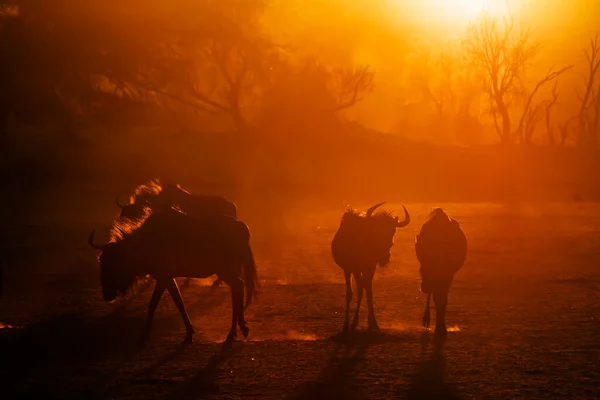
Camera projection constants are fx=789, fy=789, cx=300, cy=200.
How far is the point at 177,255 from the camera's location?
1062cm

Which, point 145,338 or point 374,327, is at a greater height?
point 374,327

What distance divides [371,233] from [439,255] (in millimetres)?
1010

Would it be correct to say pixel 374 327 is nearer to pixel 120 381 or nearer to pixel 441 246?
pixel 441 246

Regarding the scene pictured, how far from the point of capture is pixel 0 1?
35344mm

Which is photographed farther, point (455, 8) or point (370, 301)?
point (455, 8)

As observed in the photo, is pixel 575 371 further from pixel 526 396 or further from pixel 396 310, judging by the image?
pixel 396 310

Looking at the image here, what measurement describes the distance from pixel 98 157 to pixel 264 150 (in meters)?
9.56

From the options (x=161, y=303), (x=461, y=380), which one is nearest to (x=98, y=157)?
(x=161, y=303)

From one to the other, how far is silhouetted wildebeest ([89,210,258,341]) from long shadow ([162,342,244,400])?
1032mm

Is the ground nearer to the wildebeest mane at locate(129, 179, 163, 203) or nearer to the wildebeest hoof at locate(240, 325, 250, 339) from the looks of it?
the wildebeest hoof at locate(240, 325, 250, 339)

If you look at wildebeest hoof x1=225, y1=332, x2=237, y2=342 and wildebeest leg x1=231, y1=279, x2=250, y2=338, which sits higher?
wildebeest leg x1=231, y1=279, x2=250, y2=338

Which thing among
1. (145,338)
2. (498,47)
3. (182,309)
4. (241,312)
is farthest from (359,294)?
(498,47)

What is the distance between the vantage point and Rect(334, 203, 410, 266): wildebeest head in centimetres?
1102

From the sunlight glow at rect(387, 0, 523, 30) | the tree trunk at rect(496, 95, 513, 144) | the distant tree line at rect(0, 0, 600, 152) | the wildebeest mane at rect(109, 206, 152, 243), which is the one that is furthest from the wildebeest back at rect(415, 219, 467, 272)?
the sunlight glow at rect(387, 0, 523, 30)
